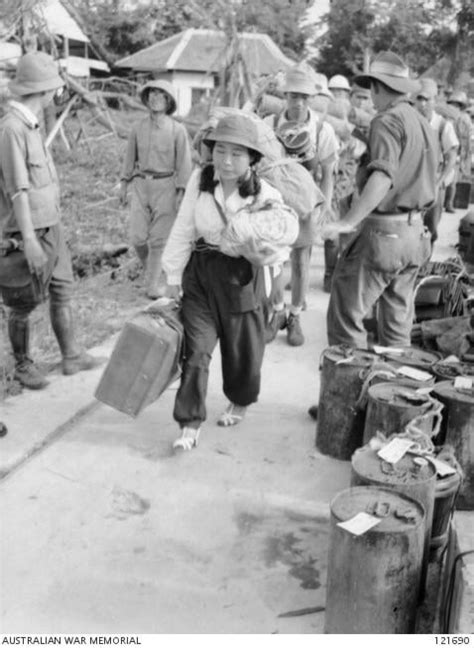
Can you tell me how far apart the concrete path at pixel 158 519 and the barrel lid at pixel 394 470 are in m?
0.54

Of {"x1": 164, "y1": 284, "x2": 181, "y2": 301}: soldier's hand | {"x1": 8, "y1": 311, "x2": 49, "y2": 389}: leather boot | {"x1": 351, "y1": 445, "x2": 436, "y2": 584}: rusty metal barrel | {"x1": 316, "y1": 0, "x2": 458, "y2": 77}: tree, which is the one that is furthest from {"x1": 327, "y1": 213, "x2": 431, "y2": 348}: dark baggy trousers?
{"x1": 316, "y1": 0, "x2": 458, "y2": 77}: tree

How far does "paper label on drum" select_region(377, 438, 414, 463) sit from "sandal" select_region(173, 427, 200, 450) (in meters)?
1.45

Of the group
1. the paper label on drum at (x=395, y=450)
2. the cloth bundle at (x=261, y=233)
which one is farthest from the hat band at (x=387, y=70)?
the paper label on drum at (x=395, y=450)

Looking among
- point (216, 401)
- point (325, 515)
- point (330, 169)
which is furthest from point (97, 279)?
point (325, 515)

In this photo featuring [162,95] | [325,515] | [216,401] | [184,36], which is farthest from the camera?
[184,36]

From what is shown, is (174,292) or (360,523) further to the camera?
(174,292)

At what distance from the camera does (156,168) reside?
7.26 metres

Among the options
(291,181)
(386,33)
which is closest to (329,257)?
(291,181)

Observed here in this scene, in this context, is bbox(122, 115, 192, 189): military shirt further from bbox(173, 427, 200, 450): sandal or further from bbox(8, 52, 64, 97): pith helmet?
bbox(173, 427, 200, 450): sandal

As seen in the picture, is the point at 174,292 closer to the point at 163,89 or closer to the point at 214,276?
the point at 214,276

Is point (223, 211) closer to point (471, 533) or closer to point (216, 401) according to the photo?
point (216, 401)

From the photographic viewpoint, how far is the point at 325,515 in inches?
156

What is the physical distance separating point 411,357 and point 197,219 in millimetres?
1514

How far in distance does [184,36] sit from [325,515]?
44043 mm
